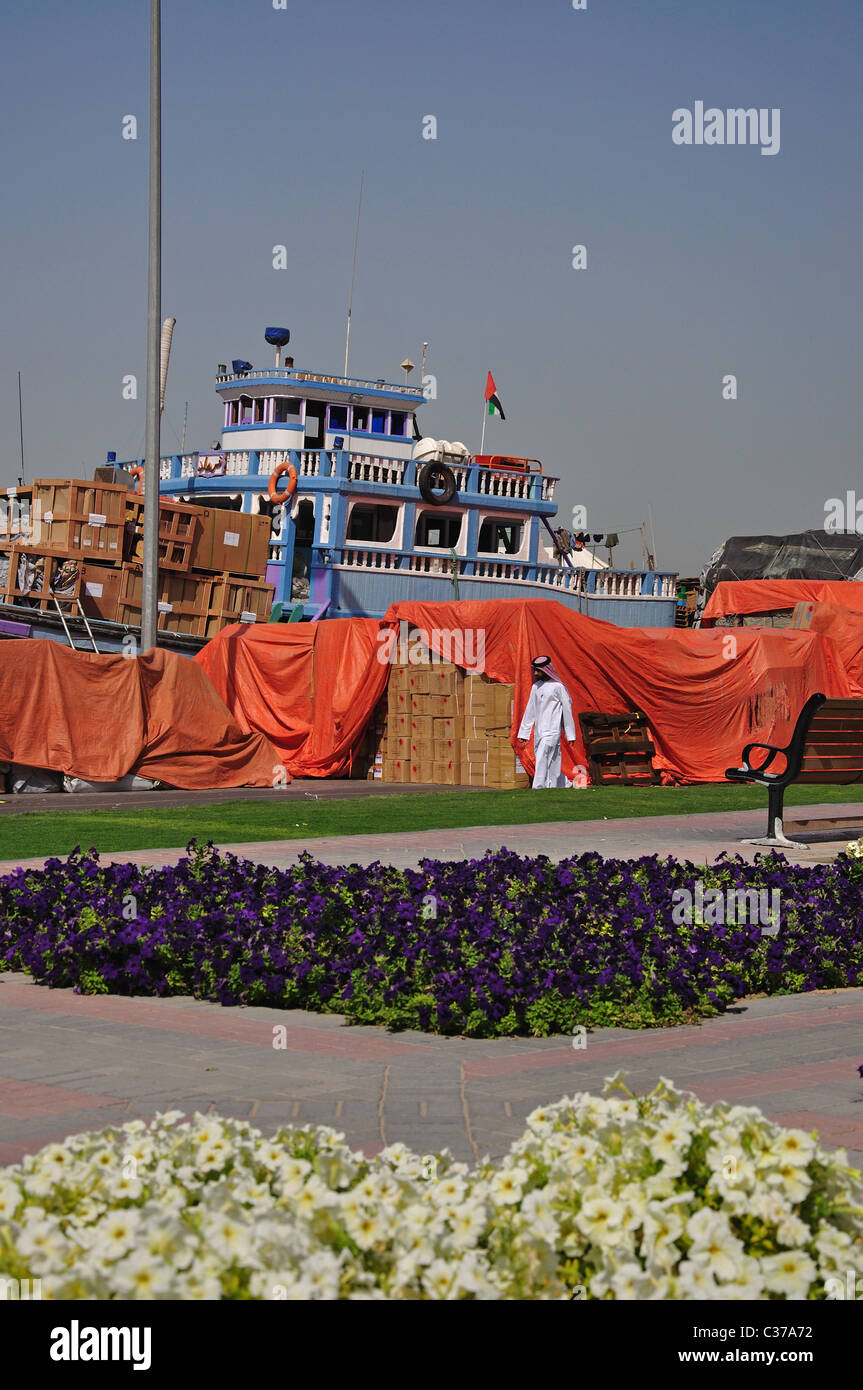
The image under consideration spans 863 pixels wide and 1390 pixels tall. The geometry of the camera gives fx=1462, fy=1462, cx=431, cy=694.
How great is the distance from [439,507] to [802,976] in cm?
3253

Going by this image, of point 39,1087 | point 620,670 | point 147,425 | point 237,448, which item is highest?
point 237,448

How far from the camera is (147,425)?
22016mm

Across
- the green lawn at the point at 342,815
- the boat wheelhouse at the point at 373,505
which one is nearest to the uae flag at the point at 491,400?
the boat wheelhouse at the point at 373,505

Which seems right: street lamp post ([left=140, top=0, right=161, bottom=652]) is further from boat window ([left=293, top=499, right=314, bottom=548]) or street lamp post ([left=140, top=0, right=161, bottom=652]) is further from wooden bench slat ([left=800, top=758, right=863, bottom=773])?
boat window ([left=293, top=499, right=314, bottom=548])

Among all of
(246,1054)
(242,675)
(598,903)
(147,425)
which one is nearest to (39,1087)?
(246,1054)

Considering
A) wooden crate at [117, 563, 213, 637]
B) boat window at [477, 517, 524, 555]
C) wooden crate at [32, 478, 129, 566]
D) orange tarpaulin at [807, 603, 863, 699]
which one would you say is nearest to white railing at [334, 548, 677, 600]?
boat window at [477, 517, 524, 555]

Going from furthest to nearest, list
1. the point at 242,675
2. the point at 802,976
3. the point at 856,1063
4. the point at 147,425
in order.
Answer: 1. the point at 242,675
2. the point at 147,425
3. the point at 802,976
4. the point at 856,1063

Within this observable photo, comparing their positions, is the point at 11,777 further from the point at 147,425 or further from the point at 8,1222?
the point at 8,1222

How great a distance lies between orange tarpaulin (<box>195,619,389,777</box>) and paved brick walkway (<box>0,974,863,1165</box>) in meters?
16.4

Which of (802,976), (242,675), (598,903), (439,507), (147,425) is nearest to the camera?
(802,976)

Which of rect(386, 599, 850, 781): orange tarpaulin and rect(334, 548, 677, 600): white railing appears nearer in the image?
rect(386, 599, 850, 781): orange tarpaulin

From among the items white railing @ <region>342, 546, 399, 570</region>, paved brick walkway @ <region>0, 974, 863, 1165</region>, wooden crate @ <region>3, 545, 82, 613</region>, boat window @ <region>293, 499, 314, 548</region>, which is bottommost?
paved brick walkway @ <region>0, 974, 863, 1165</region>

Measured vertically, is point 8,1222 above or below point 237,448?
below

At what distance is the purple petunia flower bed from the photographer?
6531mm
